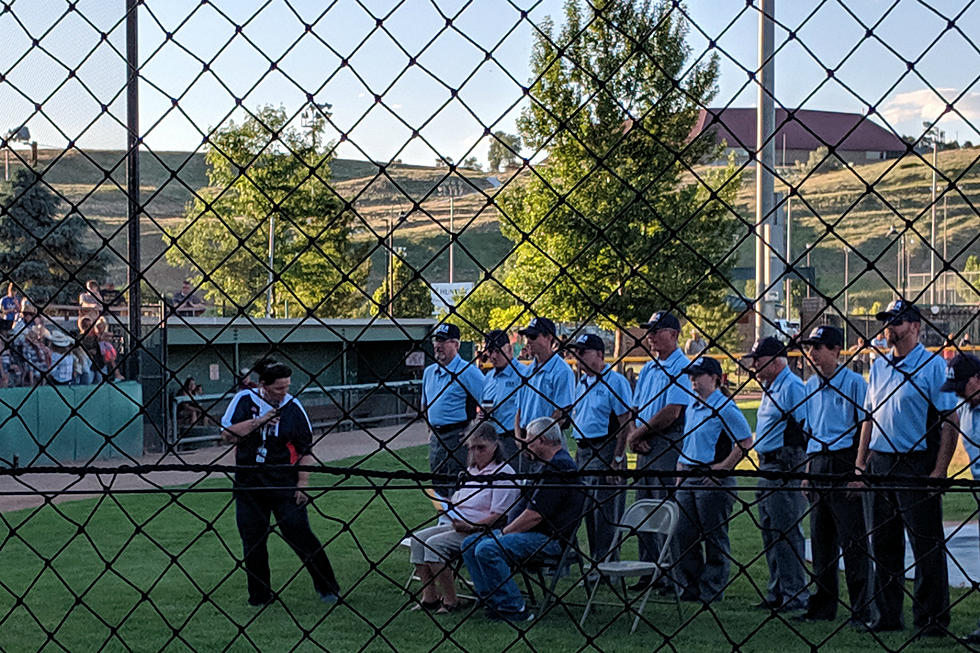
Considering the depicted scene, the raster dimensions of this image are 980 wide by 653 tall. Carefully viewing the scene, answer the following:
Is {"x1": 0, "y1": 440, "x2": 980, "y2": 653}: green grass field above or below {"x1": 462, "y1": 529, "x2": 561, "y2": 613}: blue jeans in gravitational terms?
below

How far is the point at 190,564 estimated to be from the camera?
7.23 m

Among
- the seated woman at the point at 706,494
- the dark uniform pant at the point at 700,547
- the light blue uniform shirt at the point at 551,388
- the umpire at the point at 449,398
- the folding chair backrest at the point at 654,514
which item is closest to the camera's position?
the folding chair backrest at the point at 654,514

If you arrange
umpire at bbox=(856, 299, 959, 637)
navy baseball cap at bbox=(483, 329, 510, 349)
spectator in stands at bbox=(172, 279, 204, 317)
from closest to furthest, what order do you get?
navy baseball cap at bbox=(483, 329, 510, 349) → spectator in stands at bbox=(172, 279, 204, 317) → umpire at bbox=(856, 299, 959, 637)

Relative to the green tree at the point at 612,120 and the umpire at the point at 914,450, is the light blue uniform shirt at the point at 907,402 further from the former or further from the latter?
the green tree at the point at 612,120

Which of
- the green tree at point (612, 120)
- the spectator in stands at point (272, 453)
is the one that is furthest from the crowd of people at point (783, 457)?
the green tree at point (612, 120)

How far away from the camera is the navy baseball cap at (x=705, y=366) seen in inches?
224

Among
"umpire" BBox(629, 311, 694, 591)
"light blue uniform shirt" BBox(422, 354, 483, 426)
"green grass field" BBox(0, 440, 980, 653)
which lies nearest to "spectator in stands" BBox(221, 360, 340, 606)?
"green grass field" BBox(0, 440, 980, 653)

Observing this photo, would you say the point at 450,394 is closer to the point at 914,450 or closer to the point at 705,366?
the point at 705,366

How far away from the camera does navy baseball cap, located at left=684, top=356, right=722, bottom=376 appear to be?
5.69m

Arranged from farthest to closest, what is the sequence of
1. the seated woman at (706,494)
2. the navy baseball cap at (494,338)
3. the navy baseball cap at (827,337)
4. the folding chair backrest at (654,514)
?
the seated woman at (706,494)
the folding chair backrest at (654,514)
the navy baseball cap at (827,337)
the navy baseball cap at (494,338)

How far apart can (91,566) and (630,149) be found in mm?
5069

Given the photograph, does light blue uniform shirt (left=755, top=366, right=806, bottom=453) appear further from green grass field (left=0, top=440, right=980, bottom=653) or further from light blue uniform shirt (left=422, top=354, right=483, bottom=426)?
light blue uniform shirt (left=422, top=354, right=483, bottom=426)

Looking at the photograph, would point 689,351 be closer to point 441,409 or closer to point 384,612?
point 441,409

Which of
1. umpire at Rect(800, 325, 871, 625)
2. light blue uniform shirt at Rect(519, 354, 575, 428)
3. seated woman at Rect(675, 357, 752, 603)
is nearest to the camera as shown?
umpire at Rect(800, 325, 871, 625)
